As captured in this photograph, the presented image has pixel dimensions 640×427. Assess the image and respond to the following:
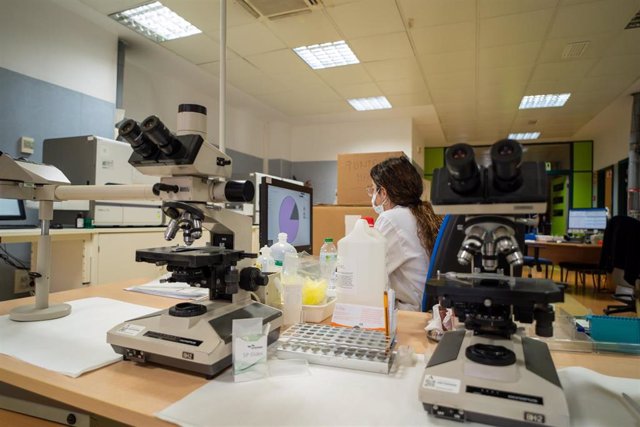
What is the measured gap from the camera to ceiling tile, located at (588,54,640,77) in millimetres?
3746

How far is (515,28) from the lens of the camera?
3.14m

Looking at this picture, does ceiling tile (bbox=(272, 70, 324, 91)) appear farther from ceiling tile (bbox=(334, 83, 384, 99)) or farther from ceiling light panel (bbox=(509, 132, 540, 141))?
ceiling light panel (bbox=(509, 132, 540, 141))

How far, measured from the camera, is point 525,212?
62 centimetres

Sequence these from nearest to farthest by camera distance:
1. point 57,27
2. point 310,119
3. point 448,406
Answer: point 448,406, point 57,27, point 310,119

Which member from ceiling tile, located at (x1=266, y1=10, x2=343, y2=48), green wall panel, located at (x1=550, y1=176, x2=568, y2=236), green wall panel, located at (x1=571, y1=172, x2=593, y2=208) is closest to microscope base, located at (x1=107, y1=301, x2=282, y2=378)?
ceiling tile, located at (x1=266, y1=10, x2=343, y2=48)

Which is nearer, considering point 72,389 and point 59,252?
point 72,389

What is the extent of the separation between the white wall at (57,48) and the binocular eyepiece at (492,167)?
11.2ft

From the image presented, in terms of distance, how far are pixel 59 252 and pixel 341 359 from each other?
97.5 inches

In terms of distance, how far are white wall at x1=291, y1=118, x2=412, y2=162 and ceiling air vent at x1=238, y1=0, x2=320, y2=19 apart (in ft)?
11.2

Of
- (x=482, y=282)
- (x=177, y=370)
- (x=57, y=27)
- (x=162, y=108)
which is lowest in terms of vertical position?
(x=177, y=370)

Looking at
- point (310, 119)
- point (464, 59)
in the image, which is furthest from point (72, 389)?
point (310, 119)

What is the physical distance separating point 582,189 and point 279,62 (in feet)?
22.6

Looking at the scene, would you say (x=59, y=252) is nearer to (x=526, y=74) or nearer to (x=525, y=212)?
(x=525, y=212)

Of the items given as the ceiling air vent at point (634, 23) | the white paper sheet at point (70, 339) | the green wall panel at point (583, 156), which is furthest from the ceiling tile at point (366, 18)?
the green wall panel at point (583, 156)
